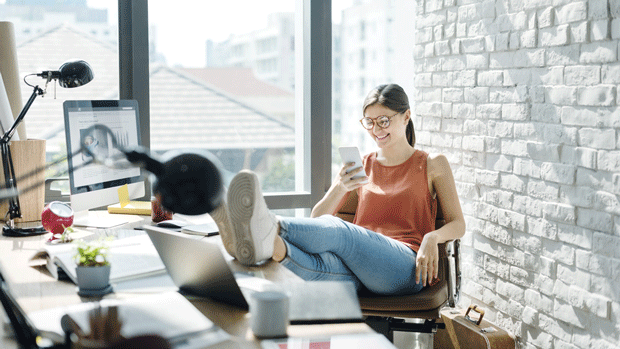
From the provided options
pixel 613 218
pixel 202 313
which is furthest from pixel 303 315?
pixel 613 218

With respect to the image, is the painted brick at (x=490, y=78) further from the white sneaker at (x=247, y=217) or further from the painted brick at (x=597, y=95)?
the white sneaker at (x=247, y=217)

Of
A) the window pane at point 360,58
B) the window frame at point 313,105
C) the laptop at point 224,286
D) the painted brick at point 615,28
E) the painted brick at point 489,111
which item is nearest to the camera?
the laptop at point 224,286

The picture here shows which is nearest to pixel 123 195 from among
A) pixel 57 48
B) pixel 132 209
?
pixel 132 209

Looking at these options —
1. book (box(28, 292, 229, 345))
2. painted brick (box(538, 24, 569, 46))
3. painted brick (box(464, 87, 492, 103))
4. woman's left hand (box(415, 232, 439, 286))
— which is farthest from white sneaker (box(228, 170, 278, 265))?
painted brick (box(464, 87, 492, 103))

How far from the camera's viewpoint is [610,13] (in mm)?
1892

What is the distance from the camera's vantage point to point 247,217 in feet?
4.73

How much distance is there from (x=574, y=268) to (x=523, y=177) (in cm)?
40

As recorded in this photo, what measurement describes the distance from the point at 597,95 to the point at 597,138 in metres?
0.14

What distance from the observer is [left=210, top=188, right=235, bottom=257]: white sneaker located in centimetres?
144

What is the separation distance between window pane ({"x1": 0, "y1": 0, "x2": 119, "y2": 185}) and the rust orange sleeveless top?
4.40ft

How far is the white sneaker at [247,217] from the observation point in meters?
1.42

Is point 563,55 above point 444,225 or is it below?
above

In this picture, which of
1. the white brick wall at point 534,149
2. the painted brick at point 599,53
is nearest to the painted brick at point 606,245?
the white brick wall at point 534,149

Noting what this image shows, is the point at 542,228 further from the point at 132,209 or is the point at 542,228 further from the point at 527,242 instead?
the point at 132,209
